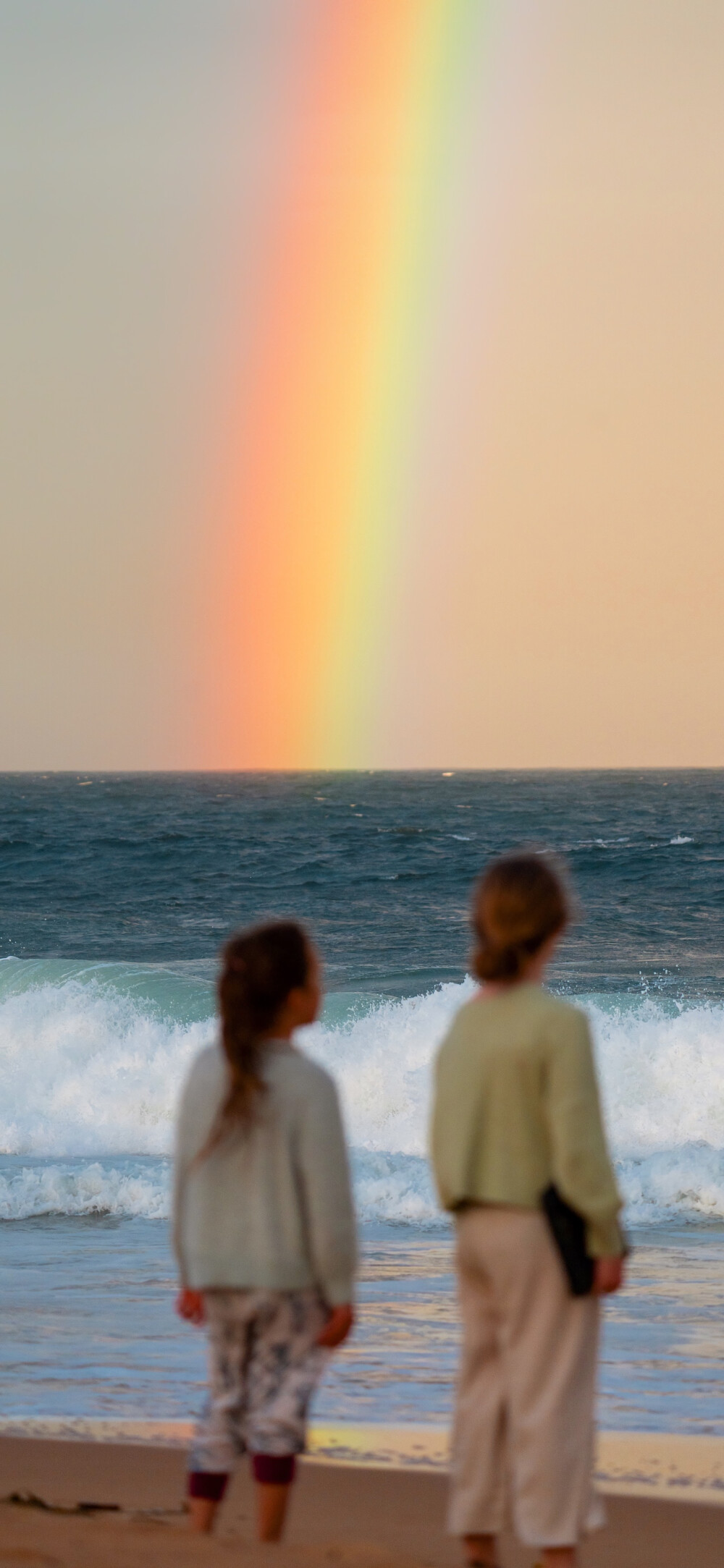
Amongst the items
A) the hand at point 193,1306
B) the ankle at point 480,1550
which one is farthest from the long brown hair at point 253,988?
the ankle at point 480,1550

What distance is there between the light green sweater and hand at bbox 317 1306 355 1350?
0.86 feet

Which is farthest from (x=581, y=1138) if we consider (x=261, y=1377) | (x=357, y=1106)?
(x=357, y=1106)

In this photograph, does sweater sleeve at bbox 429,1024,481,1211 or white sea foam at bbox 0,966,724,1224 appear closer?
sweater sleeve at bbox 429,1024,481,1211

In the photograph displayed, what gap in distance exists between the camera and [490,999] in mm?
2855

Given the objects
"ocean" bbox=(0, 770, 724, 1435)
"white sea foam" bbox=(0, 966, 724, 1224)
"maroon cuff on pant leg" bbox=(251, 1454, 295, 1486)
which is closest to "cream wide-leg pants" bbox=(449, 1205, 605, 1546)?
"maroon cuff on pant leg" bbox=(251, 1454, 295, 1486)

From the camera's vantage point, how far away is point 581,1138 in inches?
106

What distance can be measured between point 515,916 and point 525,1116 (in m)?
0.35

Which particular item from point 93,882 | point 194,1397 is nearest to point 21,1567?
point 194,1397

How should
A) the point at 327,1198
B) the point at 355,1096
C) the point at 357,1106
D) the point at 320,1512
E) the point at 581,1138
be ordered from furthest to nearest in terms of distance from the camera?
the point at 355,1096
the point at 357,1106
the point at 320,1512
the point at 327,1198
the point at 581,1138

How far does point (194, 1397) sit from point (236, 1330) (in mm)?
2452

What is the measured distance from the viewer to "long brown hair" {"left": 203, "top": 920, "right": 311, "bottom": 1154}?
285 centimetres

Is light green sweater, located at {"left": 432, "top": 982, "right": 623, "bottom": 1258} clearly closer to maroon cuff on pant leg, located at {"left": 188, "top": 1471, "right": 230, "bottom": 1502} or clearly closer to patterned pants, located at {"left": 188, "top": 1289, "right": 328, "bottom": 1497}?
patterned pants, located at {"left": 188, "top": 1289, "right": 328, "bottom": 1497}

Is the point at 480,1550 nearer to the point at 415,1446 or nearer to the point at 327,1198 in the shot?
the point at 327,1198

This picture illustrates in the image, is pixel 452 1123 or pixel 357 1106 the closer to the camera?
pixel 452 1123
